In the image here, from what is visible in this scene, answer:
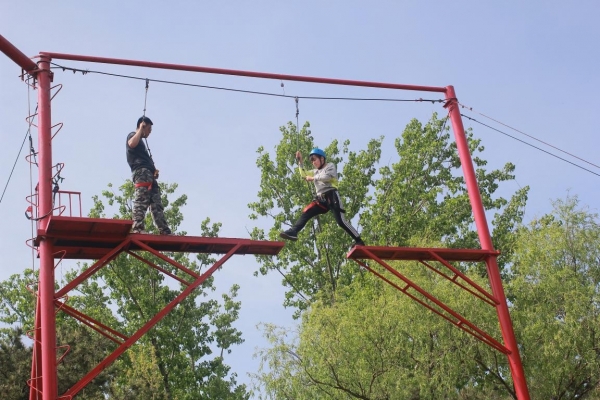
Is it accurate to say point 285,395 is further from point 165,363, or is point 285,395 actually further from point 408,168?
point 408,168

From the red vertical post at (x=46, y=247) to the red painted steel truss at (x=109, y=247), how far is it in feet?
0.53

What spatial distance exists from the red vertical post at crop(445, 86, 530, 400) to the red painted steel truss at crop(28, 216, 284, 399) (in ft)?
11.6

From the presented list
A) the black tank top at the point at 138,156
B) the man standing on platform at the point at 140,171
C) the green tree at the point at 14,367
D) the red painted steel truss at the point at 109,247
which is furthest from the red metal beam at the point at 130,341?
the green tree at the point at 14,367

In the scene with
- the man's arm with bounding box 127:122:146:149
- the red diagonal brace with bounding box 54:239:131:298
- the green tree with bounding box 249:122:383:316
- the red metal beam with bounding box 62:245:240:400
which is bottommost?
the red metal beam with bounding box 62:245:240:400

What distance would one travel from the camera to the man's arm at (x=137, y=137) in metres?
12.0

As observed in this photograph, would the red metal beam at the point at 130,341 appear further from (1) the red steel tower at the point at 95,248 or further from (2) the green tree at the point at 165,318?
(2) the green tree at the point at 165,318

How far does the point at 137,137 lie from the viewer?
1206cm

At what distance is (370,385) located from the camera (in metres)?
19.7

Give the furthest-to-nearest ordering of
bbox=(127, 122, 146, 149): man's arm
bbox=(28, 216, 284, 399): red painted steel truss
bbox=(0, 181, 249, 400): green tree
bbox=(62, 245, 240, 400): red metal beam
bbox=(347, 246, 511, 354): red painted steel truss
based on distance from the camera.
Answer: bbox=(0, 181, 249, 400): green tree, bbox=(347, 246, 511, 354): red painted steel truss, bbox=(127, 122, 146, 149): man's arm, bbox=(28, 216, 284, 399): red painted steel truss, bbox=(62, 245, 240, 400): red metal beam

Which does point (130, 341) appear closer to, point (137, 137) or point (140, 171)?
point (140, 171)

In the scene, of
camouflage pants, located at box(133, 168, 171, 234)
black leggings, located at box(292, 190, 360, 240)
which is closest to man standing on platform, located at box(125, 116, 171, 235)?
camouflage pants, located at box(133, 168, 171, 234)

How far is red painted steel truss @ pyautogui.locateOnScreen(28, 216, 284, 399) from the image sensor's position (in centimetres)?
1093

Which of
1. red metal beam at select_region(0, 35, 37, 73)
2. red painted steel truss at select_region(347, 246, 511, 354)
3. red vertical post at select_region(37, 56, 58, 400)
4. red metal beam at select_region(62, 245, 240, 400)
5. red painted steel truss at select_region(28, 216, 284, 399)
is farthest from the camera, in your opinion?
red painted steel truss at select_region(347, 246, 511, 354)

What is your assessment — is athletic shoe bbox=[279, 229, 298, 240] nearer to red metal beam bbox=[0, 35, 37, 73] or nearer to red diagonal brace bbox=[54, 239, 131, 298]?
red diagonal brace bbox=[54, 239, 131, 298]
